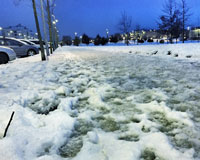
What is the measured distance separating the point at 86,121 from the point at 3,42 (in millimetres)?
11546

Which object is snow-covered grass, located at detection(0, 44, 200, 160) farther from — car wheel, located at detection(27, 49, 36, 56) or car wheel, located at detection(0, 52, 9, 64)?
car wheel, located at detection(27, 49, 36, 56)

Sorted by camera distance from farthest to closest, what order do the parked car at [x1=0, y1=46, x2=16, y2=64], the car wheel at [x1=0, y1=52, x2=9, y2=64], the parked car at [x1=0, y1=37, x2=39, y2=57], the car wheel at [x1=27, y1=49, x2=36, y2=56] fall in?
1. the car wheel at [x1=27, y1=49, x2=36, y2=56]
2. the parked car at [x1=0, y1=37, x2=39, y2=57]
3. the car wheel at [x1=0, y1=52, x2=9, y2=64]
4. the parked car at [x1=0, y1=46, x2=16, y2=64]

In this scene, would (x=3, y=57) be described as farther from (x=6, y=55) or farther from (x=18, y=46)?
(x=18, y=46)

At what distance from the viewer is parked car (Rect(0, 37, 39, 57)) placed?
1138cm

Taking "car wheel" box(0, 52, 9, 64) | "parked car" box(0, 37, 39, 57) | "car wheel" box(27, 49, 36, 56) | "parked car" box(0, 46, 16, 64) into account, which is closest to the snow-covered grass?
"parked car" box(0, 46, 16, 64)

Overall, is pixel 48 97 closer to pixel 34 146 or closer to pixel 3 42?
pixel 34 146

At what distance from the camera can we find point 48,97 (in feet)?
10.5

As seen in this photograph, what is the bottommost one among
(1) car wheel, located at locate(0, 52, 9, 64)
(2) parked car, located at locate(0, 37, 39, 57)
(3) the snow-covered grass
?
(3) the snow-covered grass

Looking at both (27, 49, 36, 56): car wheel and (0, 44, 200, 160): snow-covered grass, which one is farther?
(27, 49, 36, 56): car wheel

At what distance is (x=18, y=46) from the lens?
12.5 metres

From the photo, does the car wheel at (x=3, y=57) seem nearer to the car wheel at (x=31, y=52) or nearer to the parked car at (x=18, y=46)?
the parked car at (x=18, y=46)

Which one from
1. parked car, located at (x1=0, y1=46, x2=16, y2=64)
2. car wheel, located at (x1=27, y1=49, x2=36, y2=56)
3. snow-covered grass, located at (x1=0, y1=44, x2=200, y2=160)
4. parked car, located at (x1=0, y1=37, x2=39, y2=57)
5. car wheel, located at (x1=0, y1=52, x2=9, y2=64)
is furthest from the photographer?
car wheel, located at (x1=27, y1=49, x2=36, y2=56)

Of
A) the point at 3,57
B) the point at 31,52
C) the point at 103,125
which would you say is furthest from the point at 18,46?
the point at 103,125

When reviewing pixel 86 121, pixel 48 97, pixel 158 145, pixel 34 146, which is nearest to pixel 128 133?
pixel 158 145
